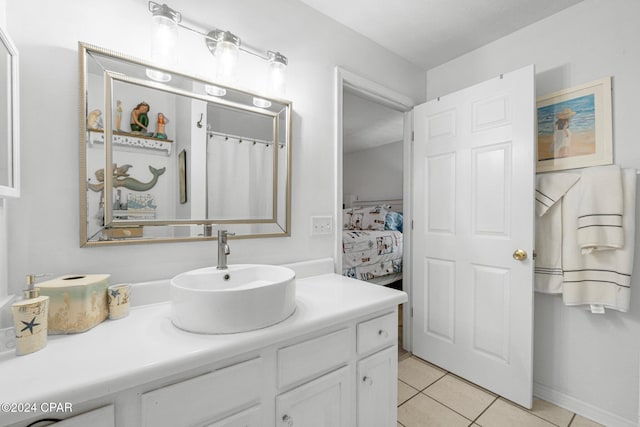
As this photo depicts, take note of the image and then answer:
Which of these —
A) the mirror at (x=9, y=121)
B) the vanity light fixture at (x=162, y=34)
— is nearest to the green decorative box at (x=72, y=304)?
the mirror at (x=9, y=121)

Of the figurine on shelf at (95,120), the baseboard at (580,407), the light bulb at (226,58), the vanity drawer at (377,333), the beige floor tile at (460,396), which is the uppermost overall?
the light bulb at (226,58)

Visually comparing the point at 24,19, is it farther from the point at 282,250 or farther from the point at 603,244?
the point at 603,244

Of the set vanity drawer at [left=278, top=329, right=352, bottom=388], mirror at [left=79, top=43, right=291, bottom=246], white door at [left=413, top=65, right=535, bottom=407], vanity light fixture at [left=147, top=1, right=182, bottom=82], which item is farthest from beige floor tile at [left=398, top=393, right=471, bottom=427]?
vanity light fixture at [left=147, top=1, right=182, bottom=82]

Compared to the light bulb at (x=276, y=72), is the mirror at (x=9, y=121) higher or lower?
lower

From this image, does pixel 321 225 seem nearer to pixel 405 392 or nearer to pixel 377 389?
pixel 377 389

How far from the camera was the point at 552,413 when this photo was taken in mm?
1585

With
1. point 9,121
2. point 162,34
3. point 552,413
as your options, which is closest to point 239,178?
point 162,34

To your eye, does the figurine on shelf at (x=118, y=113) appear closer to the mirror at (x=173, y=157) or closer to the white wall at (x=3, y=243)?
the mirror at (x=173, y=157)

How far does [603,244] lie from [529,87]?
942 millimetres

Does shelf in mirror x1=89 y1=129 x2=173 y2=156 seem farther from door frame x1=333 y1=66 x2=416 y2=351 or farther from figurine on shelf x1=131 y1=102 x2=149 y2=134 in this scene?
door frame x1=333 y1=66 x2=416 y2=351

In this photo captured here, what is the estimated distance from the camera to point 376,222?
405 centimetres

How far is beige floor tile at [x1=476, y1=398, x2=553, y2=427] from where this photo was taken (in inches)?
59.0

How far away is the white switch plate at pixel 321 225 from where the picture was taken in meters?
1.59

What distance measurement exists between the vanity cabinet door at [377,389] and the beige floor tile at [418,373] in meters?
0.78
